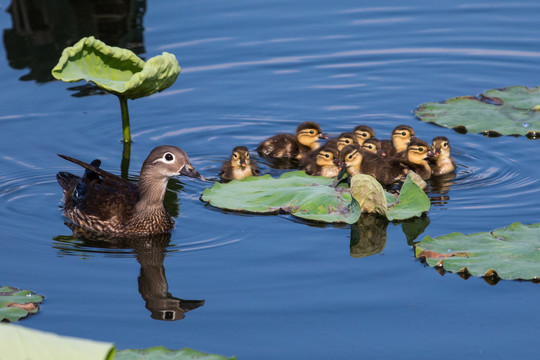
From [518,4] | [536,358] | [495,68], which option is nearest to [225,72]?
[495,68]

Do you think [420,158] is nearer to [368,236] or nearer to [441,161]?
[441,161]

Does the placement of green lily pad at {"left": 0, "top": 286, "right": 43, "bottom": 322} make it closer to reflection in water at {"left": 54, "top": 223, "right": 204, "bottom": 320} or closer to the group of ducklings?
reflection in water at {"left": 54, "top": 223, "right": 204, "bottom": 320}

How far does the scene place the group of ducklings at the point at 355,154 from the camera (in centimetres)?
977

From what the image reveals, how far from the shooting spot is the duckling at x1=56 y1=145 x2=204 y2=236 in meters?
8.34

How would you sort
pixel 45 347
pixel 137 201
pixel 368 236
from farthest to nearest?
pixel 137 201, pixel 368 236, pixel 45 347

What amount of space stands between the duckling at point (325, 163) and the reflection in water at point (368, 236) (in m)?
A: 1.42

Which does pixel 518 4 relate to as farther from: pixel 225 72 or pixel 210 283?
pixel 210 283

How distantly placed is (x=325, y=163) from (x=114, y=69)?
2.52 meters

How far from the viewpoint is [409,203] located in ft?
28.3

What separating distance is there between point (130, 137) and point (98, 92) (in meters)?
1.98

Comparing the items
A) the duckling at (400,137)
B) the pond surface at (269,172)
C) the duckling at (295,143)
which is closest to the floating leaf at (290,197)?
the pond surface at (269,172)

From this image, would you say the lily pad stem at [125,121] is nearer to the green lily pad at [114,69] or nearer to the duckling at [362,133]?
the green lily pad at [114,69]

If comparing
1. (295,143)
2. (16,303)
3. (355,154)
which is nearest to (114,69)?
(295,143)

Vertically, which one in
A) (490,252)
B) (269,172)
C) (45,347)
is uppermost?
(45,347)
